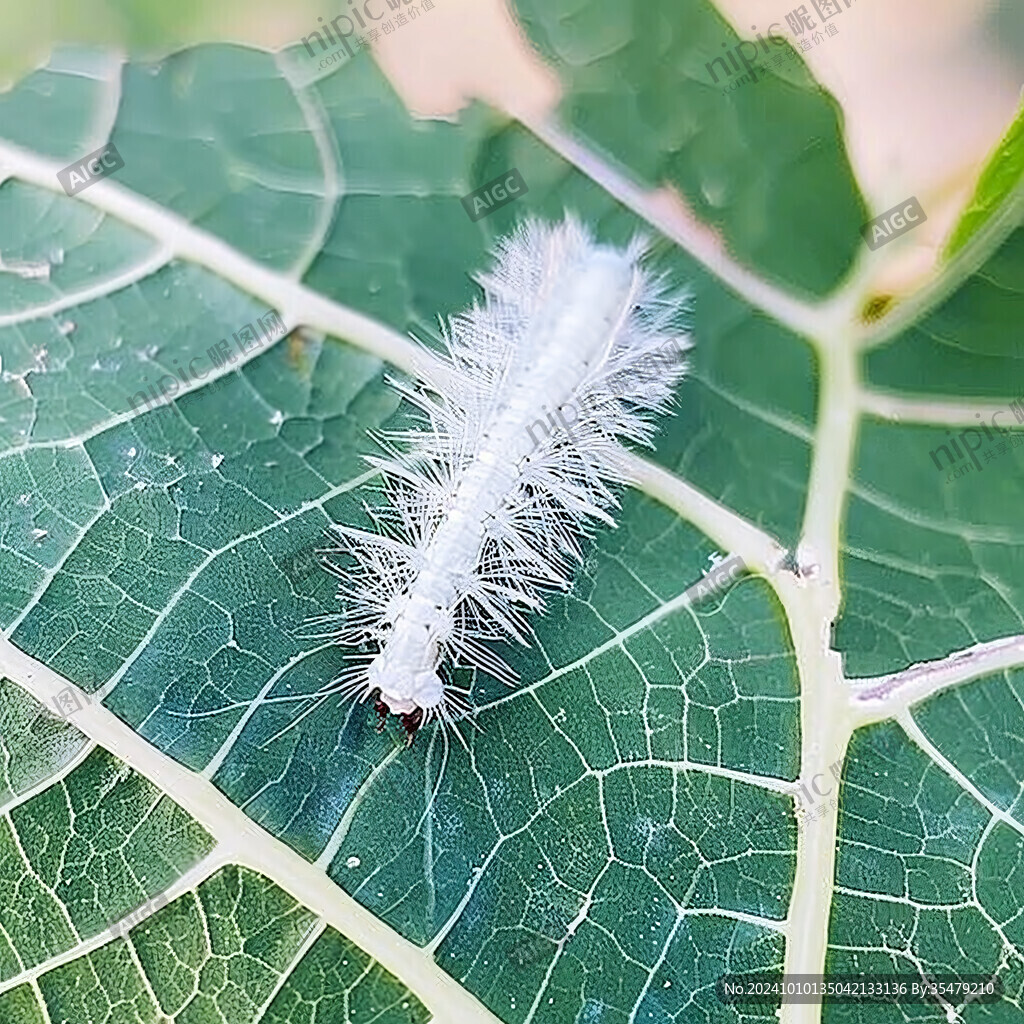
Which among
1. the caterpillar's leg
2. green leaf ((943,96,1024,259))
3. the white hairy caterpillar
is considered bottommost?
the caterpillar's leg

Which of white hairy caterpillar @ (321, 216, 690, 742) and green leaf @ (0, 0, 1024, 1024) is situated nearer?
green leaf @ (0, 0, 1024, 1024)

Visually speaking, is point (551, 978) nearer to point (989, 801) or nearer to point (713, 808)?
point (713, 808)

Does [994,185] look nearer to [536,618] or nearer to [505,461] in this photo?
[505,461]

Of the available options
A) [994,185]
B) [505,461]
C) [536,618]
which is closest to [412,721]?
[536,618]

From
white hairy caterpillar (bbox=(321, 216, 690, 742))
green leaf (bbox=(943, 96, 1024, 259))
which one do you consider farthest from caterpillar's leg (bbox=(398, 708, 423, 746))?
green leaf (bbox=(943, 96, 1024, 259))

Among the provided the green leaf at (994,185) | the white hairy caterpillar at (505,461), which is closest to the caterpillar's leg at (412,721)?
the white hairy caterpillar at (505,461)

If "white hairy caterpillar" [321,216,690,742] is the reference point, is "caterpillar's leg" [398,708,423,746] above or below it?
below

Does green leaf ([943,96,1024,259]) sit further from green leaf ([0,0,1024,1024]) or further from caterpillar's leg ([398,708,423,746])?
caterpillar's leg ([398,708,423,746])

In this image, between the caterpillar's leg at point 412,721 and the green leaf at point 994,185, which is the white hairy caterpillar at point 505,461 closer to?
the caterpillar's leg at point 412,721
